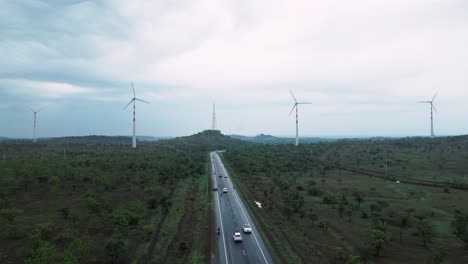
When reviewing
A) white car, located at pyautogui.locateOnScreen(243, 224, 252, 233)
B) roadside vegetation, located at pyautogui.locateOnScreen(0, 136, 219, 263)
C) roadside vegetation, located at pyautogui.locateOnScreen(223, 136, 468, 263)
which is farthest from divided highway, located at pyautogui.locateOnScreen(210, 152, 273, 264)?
roadside vegetation, located at pyautogui.locateOnScreen(0, 136, 219, 263)

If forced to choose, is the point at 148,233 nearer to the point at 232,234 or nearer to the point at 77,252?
the point at 77,252

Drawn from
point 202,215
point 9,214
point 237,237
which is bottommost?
point 202,215

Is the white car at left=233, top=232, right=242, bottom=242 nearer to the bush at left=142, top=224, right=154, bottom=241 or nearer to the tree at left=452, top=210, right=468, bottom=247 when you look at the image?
the bush at left=142, top=224, right=154, bottom=241

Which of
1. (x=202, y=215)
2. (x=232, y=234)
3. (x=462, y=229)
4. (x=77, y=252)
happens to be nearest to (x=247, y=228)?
(x=232, y=234)

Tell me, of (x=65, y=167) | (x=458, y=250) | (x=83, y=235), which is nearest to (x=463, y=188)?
(x=458, y=250)

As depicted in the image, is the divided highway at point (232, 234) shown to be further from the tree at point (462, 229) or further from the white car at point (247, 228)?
the tree at point (462, 229)

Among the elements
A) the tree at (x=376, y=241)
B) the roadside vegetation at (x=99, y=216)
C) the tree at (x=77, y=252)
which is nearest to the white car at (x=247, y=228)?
the roadside vegetation at (x=99, y=216)
